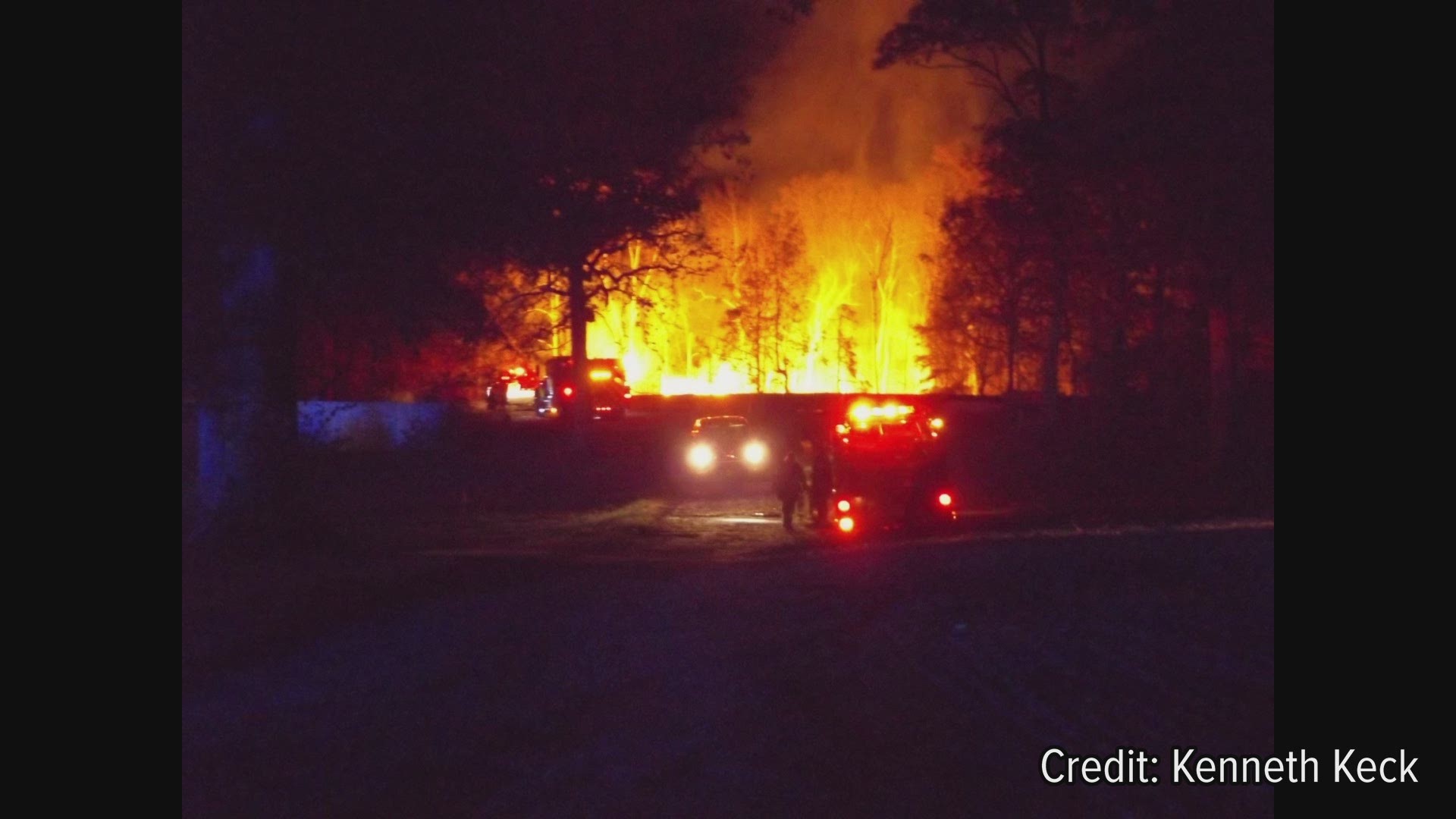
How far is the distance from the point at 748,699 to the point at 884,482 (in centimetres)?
1410

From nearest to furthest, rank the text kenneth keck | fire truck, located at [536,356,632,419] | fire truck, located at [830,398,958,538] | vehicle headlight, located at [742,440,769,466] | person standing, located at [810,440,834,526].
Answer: the text kenneth keck < fire truck, located at [830,398,958,538] < person standing, located at [810,440,834,526] < vehicle headlight, located at [742,440,769,466] < fire truck, located at [536,356,632,419]

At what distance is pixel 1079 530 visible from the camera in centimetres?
2508

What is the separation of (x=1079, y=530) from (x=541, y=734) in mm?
16841

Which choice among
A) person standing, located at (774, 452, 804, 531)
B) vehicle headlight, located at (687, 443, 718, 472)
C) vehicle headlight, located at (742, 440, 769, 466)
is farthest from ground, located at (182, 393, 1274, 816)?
vehicle headlight, located at (742, 440, 769, 466)

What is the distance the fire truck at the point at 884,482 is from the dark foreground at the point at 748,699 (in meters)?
6.78

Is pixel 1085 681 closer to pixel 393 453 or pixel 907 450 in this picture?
pixel 907 450

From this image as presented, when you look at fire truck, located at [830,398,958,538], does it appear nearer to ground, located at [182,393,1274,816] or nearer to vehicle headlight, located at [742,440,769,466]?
ground, located at [182,393,1274,816]

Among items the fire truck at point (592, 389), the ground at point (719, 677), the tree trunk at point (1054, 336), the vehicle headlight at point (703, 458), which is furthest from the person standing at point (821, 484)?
the fire truck at point (592, 389)

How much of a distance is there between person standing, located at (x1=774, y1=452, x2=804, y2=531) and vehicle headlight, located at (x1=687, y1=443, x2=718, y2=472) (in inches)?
401

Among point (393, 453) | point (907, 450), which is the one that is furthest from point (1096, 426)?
point (907, 450)

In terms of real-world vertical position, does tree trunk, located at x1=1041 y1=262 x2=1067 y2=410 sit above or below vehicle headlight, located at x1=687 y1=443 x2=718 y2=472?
above

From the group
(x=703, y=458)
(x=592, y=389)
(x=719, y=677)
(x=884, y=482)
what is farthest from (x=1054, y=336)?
(x=719, y=677)

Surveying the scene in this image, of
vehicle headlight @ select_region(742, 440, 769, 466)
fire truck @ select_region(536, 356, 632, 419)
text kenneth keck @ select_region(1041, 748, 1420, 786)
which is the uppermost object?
fire truck @ select_region(536, 356, 632, 419)

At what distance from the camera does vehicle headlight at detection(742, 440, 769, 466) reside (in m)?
36.8
